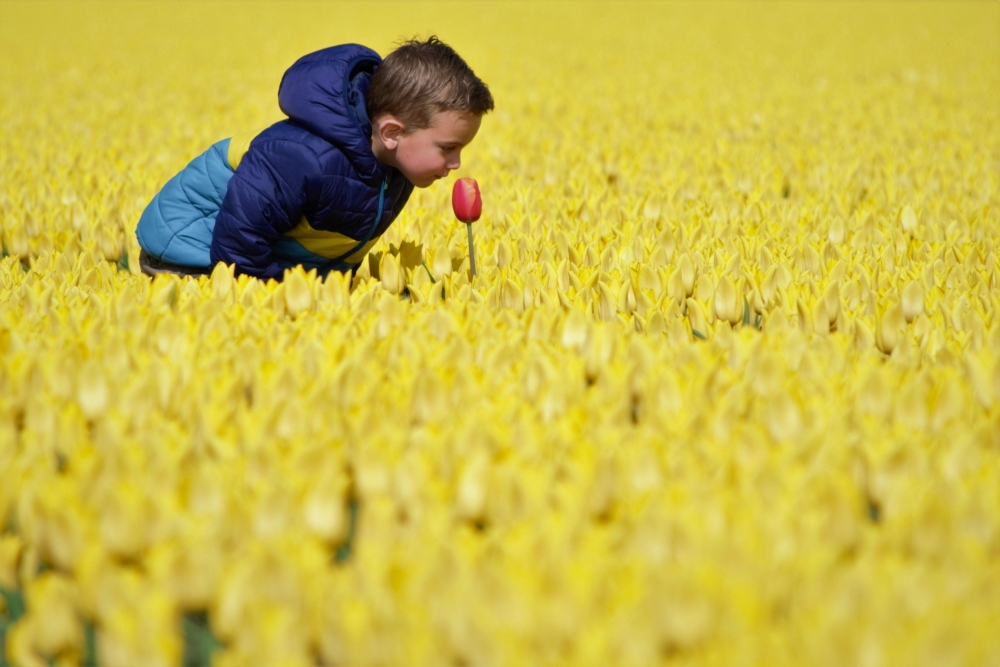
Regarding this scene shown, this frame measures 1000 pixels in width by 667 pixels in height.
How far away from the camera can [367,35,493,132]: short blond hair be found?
301cm

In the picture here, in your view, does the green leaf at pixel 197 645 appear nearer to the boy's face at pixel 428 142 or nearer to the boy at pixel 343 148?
the boy at pixel 343 148

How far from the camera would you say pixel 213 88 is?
33.3 feet

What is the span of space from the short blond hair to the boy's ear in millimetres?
20

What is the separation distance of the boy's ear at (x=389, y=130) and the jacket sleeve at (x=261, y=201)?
26 cm

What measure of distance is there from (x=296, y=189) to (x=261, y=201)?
13 centimetres

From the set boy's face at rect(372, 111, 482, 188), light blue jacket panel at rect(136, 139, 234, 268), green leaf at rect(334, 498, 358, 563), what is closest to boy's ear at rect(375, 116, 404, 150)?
boy's face at rect(372, 111, 482, 188)

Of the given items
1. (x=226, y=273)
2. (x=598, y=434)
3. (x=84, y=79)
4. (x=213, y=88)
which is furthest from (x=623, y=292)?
(x=84, y=79)

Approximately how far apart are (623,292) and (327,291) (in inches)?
34.8

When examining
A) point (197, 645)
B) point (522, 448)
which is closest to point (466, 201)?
point (522, 448)

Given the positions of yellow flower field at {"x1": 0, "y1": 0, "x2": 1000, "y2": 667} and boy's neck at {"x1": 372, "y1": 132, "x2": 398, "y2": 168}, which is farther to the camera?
boy's neck at {"x1": 372, "y1": 132, "x2": 398, "y2": 168}

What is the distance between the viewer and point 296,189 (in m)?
3.06

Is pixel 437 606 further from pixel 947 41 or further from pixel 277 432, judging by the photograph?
pixel 947 41

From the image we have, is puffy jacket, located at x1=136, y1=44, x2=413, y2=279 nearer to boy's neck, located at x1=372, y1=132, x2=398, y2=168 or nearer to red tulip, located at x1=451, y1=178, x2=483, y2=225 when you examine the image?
boy's neck, located at x1=372, y1=132, x2=398, y2=168

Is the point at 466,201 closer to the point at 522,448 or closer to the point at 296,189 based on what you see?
the point at 296,189
